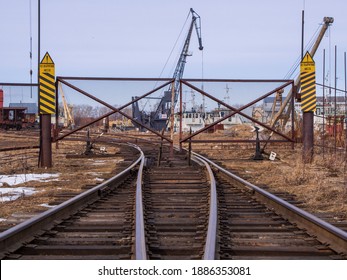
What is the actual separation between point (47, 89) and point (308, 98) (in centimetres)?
777

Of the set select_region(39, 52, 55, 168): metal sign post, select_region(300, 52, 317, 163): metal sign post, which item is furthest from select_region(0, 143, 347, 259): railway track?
select_region(300, 52, 317, 163): metal sign post

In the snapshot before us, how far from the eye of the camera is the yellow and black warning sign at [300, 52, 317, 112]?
16656 mm

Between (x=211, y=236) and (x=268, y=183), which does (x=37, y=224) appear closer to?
(x=211, y=236)

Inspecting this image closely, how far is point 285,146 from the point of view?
2858cm

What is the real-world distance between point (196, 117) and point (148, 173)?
2636 inches

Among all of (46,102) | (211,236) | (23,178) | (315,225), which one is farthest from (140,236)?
(46,102)

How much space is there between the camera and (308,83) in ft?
55.1

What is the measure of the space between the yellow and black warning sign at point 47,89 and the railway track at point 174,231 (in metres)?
6.47

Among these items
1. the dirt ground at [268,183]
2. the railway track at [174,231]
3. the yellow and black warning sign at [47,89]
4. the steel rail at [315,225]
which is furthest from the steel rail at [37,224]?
the yellow and black warning sign at [47,89]

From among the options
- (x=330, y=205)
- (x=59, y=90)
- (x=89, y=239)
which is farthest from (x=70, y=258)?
(x=59, y=90)

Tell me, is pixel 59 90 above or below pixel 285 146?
above

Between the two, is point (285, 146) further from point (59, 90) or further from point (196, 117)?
point (196, 117)

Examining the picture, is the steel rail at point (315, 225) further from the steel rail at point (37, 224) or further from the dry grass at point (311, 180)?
the steel rail at point (37, 224)

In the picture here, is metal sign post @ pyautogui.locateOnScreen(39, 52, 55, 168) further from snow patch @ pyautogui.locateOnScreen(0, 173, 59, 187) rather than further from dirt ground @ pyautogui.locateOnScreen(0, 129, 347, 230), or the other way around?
snow patch @ pyautogui.locateOnScreen(0, 173, 59, 187)
